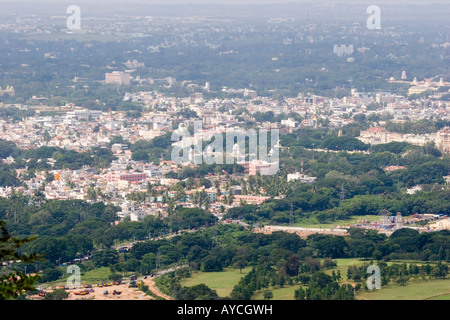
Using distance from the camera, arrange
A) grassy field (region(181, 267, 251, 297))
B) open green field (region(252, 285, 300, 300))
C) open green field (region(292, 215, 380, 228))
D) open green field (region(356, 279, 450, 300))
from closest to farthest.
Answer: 1. open green field (region(356, 279, 450, 300))
2. open green field (region(252, 285, 300, 300))
3. grassy field (region(181, 267, 251, 297))
4. open green field (region(292, 215, 380, 228))

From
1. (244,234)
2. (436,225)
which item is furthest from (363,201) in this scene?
Result: (244,234)

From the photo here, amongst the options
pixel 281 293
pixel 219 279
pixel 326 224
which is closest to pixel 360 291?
pixel 281 293

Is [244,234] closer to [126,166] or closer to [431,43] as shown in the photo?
[126,166]

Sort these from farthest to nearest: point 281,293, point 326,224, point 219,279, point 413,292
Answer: point 326,224 → point 219,279 → point 281,293 → point 413,292

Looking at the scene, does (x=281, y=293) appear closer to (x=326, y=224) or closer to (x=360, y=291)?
(x=360, y=291)

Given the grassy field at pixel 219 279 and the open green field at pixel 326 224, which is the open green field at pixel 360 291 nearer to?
the grassy field at pixel 219 279

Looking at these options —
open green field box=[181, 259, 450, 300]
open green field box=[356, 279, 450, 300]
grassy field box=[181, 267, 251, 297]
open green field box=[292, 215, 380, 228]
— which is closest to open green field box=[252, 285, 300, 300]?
open green field box=[181, 259, 450, 300]

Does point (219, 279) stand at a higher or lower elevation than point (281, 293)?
lower

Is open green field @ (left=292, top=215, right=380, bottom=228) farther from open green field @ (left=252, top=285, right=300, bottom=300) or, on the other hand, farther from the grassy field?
open green field @ (left=252, top=285, right=300, bottom=300)

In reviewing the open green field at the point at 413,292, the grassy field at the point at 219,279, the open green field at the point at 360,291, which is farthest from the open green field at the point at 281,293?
the open green field at the point at 413,292
